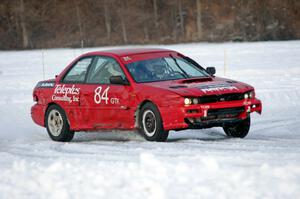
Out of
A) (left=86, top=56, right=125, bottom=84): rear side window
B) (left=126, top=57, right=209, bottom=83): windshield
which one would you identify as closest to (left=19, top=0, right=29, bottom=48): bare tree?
(left=86, top=56, right=125, bottom=84): rear side window

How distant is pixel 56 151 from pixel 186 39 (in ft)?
193

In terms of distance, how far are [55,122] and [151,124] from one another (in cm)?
233

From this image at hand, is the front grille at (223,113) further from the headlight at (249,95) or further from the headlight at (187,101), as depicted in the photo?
the headlight at (187,101)

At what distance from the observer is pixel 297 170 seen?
24.3ft

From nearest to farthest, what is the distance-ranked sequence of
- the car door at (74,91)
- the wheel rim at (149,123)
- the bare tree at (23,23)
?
the wheel rim at (149,123), the car door at (74,91), the bare tree at (23,23)

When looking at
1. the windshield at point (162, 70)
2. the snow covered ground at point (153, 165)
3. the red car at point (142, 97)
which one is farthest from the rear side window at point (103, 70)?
the snow covered ground at point (153, 165)

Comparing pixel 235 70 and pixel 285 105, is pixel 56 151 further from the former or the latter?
pixel 235 70

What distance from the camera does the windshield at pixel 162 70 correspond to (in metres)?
11.7

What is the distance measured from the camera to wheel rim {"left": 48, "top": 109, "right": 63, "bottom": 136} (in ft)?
41.5

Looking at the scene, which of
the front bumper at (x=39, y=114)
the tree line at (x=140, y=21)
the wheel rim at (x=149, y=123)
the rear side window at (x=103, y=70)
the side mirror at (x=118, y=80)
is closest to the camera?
the wheel rim at (x=149, y=123)

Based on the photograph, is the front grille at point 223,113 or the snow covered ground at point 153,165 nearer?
the snow covered ground at point 153,165

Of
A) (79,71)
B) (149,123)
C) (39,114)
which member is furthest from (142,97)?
(39,114)

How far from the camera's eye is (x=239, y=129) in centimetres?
1184

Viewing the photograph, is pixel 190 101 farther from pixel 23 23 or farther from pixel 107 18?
pixel 23 23
